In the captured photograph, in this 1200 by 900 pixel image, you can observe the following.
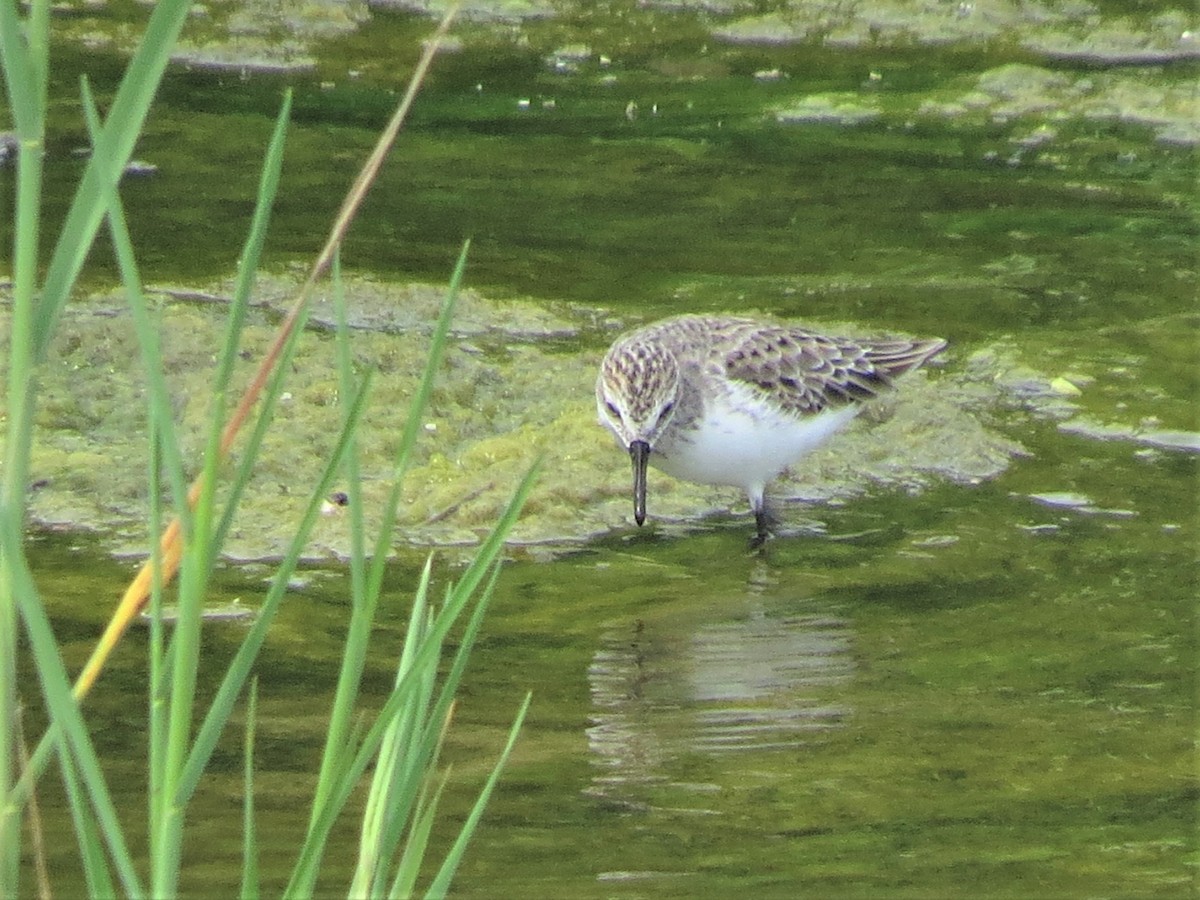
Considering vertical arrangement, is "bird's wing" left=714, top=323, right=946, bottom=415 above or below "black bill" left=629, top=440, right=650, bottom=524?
above

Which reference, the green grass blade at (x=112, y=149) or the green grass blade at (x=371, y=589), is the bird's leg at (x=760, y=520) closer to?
the green grass blade at (x=371, y=589)

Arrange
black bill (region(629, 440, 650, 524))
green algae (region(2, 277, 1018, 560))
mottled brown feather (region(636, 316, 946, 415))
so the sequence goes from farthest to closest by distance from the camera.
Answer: mottled brown feather (region(636, 316, 946, 415)) → green algae (region(2, 277, 1018, 560)) → black bill (region(629, 440, 650, 524))

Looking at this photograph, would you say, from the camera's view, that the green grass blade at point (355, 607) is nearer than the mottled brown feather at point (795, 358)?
Yes

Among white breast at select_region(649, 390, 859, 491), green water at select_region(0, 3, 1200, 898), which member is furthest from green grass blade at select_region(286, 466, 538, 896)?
white breast at select_region(649, 390, 859, 491)

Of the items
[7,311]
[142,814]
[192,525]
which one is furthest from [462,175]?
[192,525]

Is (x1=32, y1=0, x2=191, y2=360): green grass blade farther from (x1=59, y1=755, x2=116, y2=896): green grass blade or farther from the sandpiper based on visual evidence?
the sandpiper

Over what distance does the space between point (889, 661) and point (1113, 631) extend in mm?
650

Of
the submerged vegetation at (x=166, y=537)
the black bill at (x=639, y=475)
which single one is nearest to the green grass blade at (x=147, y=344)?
the submerged vegetation at (x=166, y=537)

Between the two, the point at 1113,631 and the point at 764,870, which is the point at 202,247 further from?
the point at 764,870

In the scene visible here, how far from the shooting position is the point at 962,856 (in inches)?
145

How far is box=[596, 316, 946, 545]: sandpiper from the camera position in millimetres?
6137

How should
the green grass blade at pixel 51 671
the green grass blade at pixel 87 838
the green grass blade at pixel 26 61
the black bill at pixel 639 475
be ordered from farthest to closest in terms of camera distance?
the black bill at pixel 639 475 → the green grass blade at pixel 87 838 → the green grass blade at pixel 51 671 → the green grass blade at pixel 26 61

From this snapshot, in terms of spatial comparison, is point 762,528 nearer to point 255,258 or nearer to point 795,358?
point 795,358

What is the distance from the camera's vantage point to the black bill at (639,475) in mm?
5832
